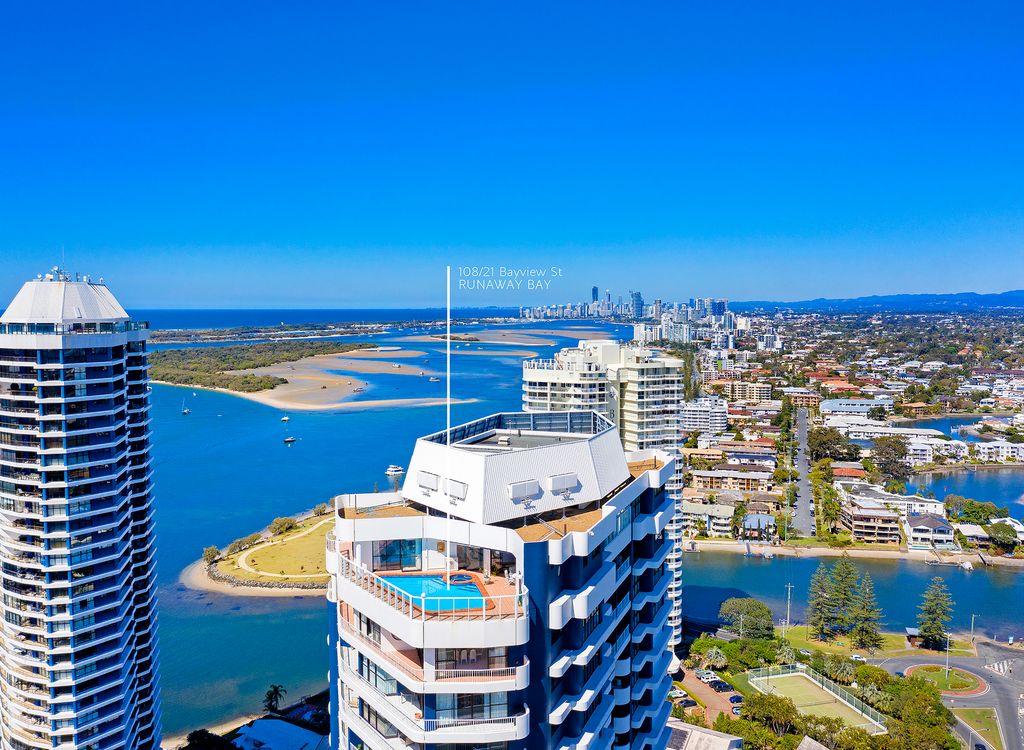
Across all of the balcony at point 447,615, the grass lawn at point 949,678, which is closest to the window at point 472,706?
the balcony at point 447,615

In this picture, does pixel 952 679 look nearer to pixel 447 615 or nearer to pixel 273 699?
pixel 273 699

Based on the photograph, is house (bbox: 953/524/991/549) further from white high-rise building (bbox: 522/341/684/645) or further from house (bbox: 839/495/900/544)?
white high-rise building (bbox: 522/341/684/645)

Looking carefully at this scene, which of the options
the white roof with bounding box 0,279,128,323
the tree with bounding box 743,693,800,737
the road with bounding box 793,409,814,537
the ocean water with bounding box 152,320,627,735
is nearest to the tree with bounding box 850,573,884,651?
the tree with bounding box 743,693,800,737

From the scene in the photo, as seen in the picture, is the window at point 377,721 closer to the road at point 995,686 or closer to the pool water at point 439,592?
the pool water at point 439,592

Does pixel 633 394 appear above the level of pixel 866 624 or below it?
above

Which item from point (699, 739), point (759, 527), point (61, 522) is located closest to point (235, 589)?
point (61, 522)

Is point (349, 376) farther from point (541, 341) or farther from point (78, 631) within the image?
point (78, 631)

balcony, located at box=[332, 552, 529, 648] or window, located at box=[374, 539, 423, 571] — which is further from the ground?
window, located at box=[374, 539, 423, 571]

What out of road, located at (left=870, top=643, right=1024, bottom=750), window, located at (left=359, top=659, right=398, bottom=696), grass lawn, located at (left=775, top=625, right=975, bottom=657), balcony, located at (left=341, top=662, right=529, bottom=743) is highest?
window, located at (left=359, top=659, right=398, bottom=696)
